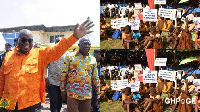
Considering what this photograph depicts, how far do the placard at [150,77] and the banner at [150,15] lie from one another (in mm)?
1033

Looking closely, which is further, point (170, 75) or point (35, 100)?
point (170, 75)

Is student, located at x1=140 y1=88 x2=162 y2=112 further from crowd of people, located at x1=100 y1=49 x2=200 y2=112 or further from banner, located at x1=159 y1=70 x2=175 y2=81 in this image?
banner, located at x1=159 y1=70 x2=175 y2=81

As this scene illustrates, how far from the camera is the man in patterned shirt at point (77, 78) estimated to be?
10.0ft

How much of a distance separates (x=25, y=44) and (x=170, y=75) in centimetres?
318

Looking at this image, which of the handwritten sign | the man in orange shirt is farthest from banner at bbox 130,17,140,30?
the man in orange shirt

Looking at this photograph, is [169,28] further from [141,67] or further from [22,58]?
[22,58]


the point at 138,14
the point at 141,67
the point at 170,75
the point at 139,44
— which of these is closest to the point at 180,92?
the point at 170,75

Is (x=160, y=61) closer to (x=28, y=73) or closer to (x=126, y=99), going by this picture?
(x=126, y=99)

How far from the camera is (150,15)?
467 centimetres

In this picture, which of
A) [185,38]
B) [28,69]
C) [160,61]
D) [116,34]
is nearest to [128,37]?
[116,34]

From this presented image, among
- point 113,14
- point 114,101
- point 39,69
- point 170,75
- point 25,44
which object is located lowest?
point 114,101

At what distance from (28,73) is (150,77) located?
9.56ft

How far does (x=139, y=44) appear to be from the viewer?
4730mm

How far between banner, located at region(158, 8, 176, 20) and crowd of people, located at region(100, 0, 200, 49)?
0.19ft
